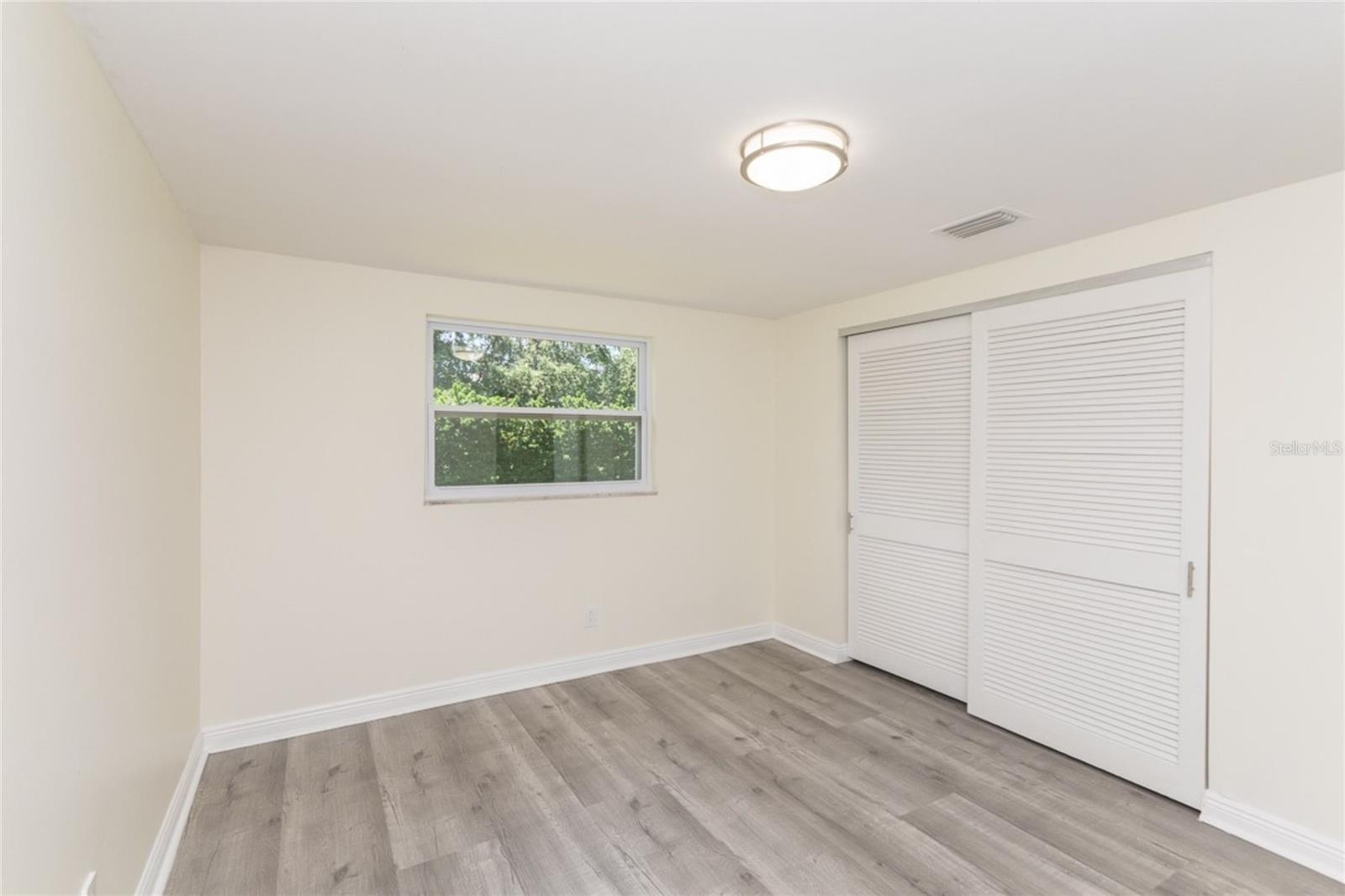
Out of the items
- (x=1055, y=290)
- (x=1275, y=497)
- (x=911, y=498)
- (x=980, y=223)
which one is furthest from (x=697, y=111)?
(x=911, y=498)

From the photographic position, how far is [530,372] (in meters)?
3.79

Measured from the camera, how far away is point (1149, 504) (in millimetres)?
2596

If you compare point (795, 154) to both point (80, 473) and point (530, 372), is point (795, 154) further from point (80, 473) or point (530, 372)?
point (530, 372)

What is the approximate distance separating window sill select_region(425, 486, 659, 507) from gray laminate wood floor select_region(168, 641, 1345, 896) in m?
1.12

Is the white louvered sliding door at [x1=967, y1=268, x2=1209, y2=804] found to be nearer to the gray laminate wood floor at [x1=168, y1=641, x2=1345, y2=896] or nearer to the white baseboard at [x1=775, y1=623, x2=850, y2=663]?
the gray laminate wood floor at [x1=168, y1=641, x2=1345, y2=896]

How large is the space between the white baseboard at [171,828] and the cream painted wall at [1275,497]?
369 centimetres

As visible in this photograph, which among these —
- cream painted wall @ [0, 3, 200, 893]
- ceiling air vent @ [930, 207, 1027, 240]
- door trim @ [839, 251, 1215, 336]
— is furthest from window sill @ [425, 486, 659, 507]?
ceiling air vent @ [930, 207, 1027, 240]

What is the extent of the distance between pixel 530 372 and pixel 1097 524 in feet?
9.94

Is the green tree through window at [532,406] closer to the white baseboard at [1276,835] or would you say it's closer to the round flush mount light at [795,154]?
the round flush mount light at [795,154]

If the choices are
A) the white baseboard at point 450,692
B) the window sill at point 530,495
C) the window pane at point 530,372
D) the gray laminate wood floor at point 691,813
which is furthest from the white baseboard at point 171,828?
the window pane at point 530,372

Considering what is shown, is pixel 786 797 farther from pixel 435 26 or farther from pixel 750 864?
pixel 435 26

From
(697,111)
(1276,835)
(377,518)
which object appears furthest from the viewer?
(377,518)

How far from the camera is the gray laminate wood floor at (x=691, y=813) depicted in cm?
206

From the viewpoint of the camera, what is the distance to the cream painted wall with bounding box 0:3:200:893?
1151mm
